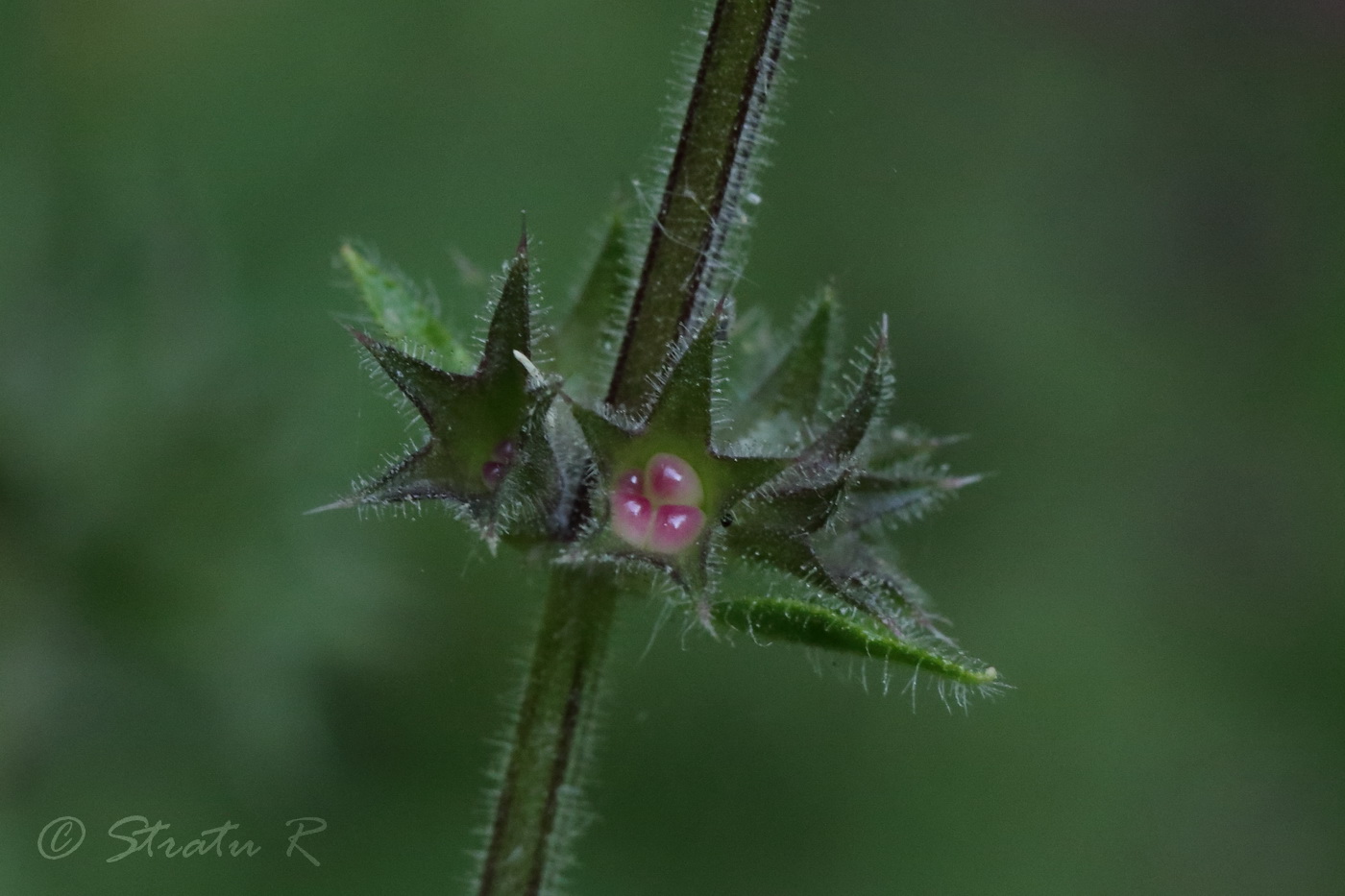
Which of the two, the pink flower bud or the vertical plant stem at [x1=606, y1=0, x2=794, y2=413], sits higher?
the vertical plant stem at [x1=606, y1=0, x2=794, y2=413]

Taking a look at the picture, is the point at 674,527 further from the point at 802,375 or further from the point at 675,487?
the point at 802,375

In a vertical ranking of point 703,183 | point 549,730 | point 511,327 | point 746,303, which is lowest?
point 549,730

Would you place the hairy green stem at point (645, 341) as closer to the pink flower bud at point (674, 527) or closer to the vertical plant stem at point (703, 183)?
the vertical plant stem at point (703, 183)

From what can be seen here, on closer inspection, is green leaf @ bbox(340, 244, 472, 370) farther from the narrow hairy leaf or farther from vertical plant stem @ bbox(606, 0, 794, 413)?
the narrow hairy leaf

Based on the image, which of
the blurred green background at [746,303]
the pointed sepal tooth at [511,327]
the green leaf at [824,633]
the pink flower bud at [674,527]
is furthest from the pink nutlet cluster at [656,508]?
the blurred green background at [746,303]

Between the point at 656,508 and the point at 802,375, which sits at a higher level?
the point at 802,375

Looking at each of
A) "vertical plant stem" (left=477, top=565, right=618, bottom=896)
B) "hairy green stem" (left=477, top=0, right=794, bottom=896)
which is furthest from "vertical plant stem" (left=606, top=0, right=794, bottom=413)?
"vertical plant stem" (left=477, top=565, right=618, bottom=896)

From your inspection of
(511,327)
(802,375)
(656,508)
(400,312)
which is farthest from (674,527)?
(400,312)

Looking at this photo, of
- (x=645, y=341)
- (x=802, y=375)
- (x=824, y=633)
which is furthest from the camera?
(x=802, y=375)
